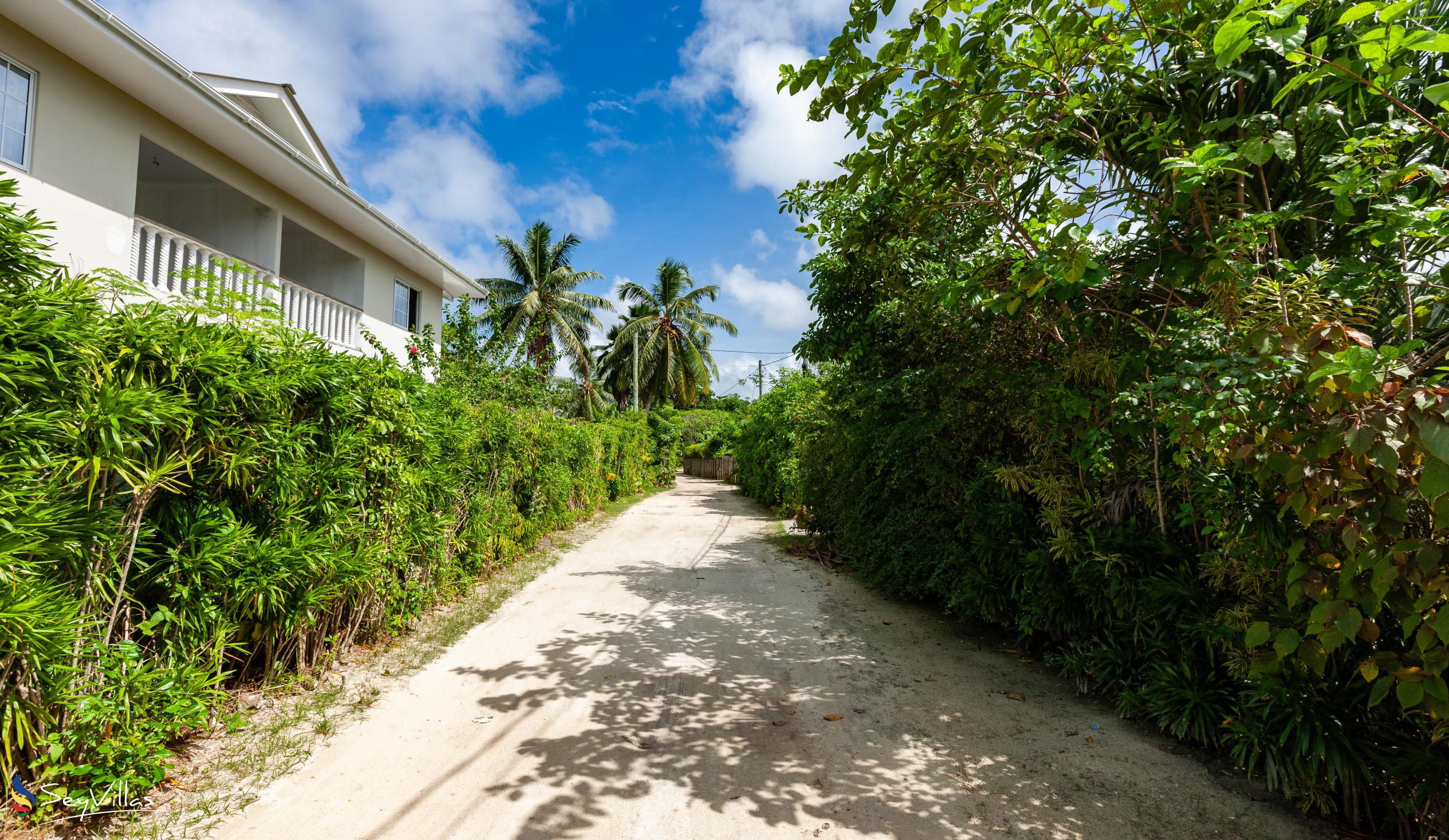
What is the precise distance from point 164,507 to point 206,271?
4267 millimetres

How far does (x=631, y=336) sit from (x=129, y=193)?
2441cm

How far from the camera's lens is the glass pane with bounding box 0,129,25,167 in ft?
18.5

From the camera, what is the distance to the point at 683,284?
31969 millimetres

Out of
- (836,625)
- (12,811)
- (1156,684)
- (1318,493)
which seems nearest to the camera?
(1318,493)

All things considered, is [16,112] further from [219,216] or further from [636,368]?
[636,368]

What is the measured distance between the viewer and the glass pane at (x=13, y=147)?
564cm

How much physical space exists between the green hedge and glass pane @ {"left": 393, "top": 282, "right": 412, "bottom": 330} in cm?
881

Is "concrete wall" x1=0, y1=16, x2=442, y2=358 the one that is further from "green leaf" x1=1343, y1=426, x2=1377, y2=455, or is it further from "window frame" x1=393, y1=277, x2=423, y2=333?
"green leaf" x1=1343, y1=426, x2=1377, y2=455

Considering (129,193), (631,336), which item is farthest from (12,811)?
(631,336)

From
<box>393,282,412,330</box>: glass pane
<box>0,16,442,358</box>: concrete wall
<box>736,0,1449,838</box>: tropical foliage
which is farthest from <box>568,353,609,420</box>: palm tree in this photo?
<box>736,0,1449,838</box>: tropical foliage

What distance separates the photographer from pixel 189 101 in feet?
Result: 22.3

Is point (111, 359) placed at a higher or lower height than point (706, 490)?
higher

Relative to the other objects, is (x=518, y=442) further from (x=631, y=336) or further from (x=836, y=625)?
(x=631, y=336)

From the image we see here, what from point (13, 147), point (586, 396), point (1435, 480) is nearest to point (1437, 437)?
point (1435, 480)
